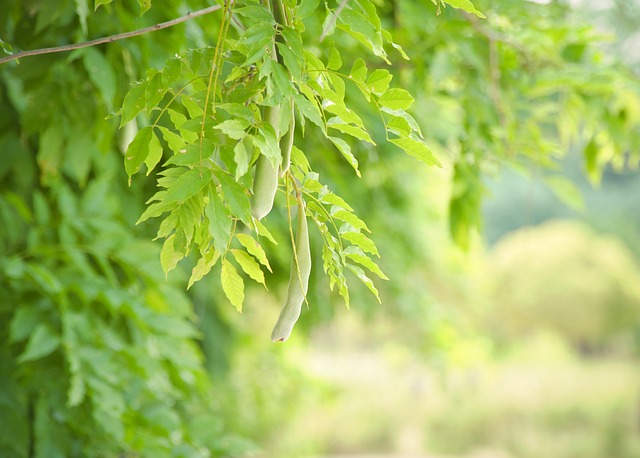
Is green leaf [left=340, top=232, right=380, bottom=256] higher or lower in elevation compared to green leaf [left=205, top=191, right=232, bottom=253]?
lower

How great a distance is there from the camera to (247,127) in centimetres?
41

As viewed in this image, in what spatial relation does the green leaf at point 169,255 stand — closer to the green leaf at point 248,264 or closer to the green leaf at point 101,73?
the green leaf at point 248,264

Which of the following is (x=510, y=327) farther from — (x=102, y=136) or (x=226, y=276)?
(x=226, y=276)

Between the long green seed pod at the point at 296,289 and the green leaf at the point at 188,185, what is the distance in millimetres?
52

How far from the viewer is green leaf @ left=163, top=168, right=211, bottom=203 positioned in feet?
1.33

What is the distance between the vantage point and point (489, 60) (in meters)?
1.18

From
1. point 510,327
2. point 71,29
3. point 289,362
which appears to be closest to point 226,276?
point 71,29

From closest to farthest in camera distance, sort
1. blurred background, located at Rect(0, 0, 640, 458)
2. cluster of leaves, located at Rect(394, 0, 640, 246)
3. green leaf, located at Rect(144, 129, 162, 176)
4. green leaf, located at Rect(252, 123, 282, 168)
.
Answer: green leaf, located at Rect(252, 123, 282, 168) < green leaf, located at Rect(144, 129, 162, 176) < blurred background, located at Rect(0, 0, 640, 458) < cluster of leaves, located at Rect(394, 0, 640, 246)

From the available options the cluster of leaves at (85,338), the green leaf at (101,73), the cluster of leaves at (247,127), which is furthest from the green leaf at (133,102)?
the cluster of leaves at (85,338)

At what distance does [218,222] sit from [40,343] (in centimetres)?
70

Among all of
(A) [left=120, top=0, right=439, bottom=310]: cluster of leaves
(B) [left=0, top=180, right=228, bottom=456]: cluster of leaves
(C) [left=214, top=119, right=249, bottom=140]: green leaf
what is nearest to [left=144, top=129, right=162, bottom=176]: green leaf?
(A) [left=120, top=0, right=439, bottom=310]: cluster of leaves

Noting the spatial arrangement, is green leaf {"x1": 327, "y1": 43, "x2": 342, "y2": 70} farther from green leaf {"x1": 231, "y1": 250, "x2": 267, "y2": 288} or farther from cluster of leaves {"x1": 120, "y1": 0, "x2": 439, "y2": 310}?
green leaf {"x1": 231, "y1": 250, "x2": 267, "y2": 288}

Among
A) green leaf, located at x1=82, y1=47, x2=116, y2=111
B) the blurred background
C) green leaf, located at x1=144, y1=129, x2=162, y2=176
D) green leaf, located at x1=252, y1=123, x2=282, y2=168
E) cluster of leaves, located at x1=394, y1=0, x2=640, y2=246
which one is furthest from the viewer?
cluster of leaves, located at x1=394, y1=0, x2=640, y2=246

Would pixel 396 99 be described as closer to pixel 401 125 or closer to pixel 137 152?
pixel 401 125
